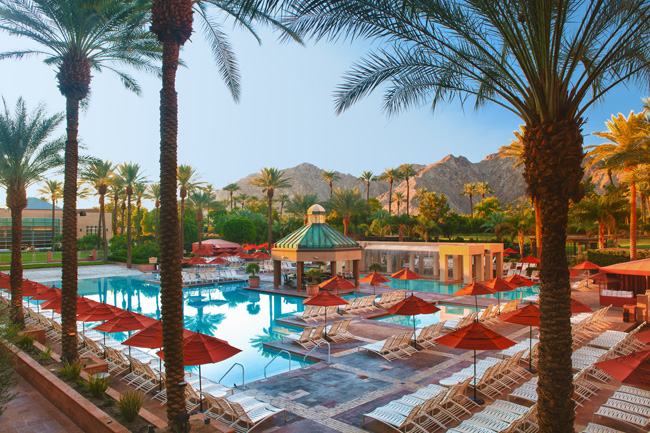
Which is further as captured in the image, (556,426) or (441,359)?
(441,359)

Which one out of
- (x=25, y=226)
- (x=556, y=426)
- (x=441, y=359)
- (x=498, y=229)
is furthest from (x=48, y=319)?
(x=25, y=226)

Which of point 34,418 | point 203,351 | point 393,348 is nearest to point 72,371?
point 34,418

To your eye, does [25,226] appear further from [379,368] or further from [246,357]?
[379,368]

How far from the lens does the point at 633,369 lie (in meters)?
6.95

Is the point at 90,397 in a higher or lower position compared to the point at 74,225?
lower

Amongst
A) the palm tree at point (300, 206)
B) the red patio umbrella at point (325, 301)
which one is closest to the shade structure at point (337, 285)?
the red patio umbrella at point (325, 301)

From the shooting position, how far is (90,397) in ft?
29.9

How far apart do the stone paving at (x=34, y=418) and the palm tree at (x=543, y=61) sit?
820 centimetres

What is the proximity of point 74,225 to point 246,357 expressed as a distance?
6682 mm

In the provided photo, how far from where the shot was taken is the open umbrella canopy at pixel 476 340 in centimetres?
945

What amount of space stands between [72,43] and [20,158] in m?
6.94

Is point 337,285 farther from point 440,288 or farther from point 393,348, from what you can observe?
point 440,288

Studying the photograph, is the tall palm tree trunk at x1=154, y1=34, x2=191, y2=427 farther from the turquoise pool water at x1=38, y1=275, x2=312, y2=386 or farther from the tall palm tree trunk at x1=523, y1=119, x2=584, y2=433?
the tall palm tree trunk at x1=523, y1=119, x2=584, y2=433

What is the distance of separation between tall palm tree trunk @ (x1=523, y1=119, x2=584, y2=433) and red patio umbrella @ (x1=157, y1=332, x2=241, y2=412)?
568cm
